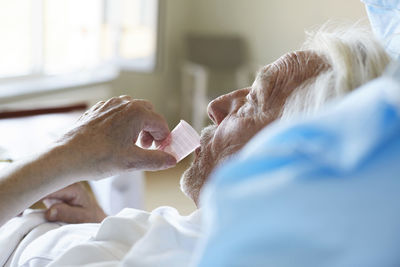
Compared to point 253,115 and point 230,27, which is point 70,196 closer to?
point 253,115

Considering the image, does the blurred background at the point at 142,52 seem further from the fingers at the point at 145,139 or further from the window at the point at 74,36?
the fingers at the point at 145,139

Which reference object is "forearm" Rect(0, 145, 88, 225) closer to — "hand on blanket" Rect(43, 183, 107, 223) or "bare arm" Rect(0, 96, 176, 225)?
"bare arm" Rect(0, 96, 176, 225)

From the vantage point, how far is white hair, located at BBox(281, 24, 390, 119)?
951 millimetres

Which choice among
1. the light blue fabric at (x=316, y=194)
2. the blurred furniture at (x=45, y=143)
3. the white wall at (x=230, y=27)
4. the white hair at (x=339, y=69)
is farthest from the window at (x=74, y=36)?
the light blue fabric at (x=316, y=194)

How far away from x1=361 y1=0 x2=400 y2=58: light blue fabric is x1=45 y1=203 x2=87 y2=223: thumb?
88 centimetres

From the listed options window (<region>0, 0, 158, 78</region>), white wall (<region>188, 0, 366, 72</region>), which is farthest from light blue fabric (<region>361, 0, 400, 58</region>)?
white wall (<region>188, 0, 366, 72</region>)

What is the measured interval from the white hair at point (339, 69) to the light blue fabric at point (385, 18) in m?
0.24

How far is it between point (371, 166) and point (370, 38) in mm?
639

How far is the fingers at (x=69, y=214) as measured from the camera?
55.7 inches

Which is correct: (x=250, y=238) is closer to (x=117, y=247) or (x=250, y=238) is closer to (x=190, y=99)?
(x=117, y=247)

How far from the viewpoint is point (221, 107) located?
1.29 metres

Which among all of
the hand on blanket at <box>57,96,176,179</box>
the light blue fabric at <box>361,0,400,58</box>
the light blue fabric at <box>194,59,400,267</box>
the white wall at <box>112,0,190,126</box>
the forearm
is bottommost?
the white wall at <box>112,0,190,126</box>

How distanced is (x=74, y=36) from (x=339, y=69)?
3244 mm

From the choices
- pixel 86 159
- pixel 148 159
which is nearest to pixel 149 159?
pixel 148 159
